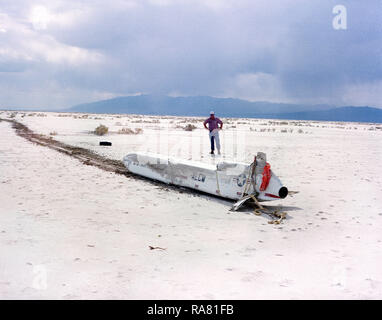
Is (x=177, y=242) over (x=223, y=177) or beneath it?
beneath

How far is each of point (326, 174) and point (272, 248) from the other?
6.80 metres

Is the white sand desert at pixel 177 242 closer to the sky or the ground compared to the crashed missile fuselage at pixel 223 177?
closer to the ground

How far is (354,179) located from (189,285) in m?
8.16

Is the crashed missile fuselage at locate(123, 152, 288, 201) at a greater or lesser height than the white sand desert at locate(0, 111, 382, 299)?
greater

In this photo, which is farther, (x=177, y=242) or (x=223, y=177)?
(x=223, y=177)

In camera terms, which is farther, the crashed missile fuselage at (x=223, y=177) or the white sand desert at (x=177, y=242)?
the crashed missile fuselage at (x=223, y=177)

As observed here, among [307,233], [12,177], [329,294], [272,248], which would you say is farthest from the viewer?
[12,177]

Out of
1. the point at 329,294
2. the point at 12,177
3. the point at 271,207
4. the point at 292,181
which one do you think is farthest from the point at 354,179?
the point at 12,177

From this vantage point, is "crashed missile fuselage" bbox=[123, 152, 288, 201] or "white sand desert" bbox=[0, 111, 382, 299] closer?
"white sand desert" bbox=[0, 111, 382, 299]

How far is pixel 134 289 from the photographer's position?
3770 mm
